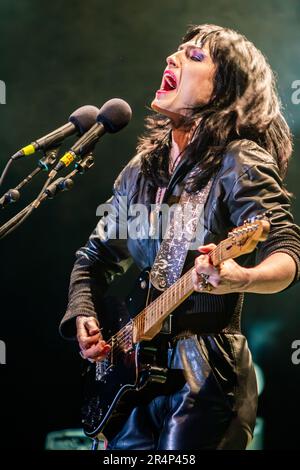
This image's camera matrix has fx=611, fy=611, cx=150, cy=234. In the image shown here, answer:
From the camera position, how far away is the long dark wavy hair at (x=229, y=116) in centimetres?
232

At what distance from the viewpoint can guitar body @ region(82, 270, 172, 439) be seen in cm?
Answer: 204

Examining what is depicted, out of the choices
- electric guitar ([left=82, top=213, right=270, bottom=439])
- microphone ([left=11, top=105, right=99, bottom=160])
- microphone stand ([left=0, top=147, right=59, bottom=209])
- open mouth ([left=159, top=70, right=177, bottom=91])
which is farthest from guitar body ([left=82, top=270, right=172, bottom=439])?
open mouth ([left=159, top=70, right=177, bottom=91])

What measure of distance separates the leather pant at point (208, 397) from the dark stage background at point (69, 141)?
1.66 m

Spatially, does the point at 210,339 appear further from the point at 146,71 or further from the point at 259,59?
the point at 146,71

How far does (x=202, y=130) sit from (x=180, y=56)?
15.8 inches

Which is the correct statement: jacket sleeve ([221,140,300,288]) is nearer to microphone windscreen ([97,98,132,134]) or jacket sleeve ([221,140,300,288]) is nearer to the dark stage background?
microphone windscreen ([97,98,132,134])

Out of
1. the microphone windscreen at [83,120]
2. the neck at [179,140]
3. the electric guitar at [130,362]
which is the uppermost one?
the microphone windscreen at [83,120]

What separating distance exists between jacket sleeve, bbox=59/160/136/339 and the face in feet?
1.10

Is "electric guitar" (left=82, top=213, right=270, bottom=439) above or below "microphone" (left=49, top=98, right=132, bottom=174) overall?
below
